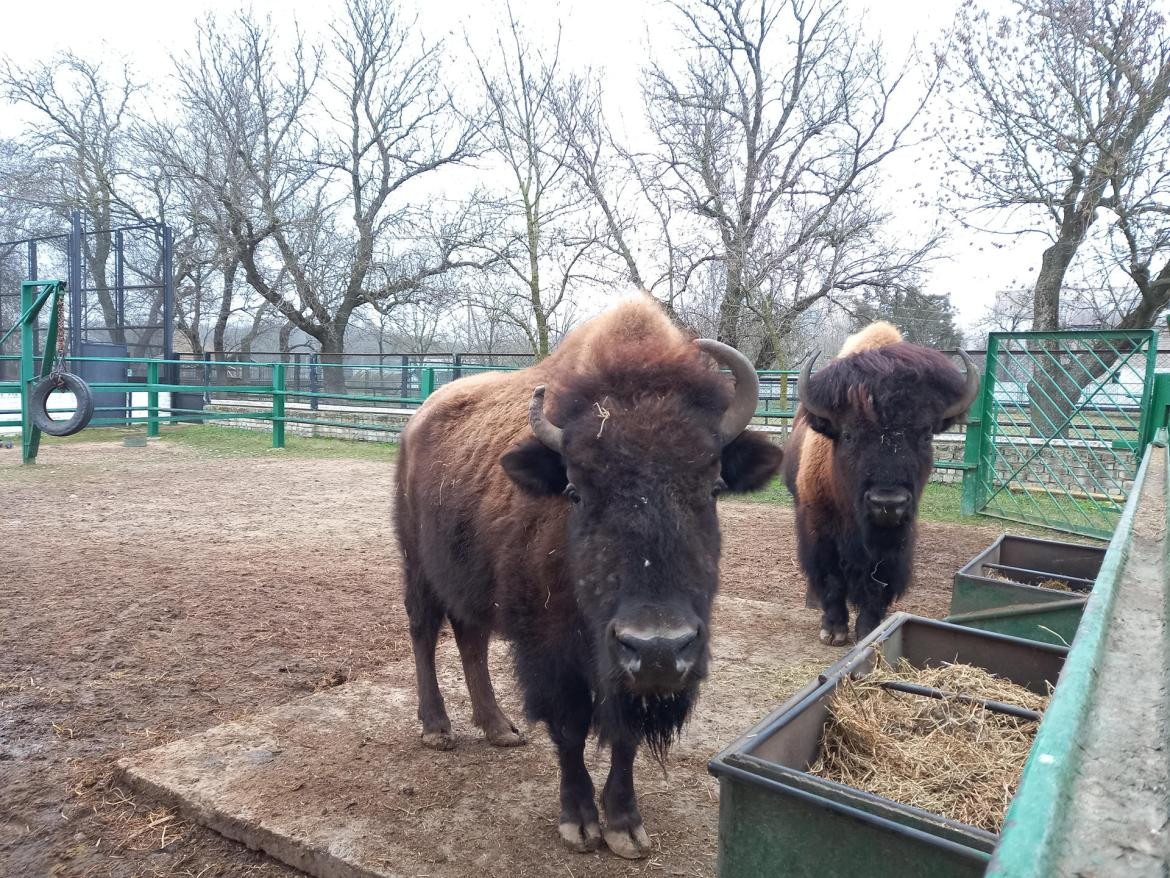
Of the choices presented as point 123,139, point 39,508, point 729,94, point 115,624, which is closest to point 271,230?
point 123,139

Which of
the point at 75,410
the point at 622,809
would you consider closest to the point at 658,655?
the point at 622,809

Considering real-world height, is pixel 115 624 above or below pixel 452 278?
below

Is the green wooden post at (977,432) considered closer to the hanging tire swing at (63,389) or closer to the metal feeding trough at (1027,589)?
the metal feeding trough at (1027,589)

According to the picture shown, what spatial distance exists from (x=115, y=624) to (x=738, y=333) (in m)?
12.9

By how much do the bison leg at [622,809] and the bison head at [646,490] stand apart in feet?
1.28

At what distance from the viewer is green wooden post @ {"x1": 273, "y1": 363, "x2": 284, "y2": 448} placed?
654 inches

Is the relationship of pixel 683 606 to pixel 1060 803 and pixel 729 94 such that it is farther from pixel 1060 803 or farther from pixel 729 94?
pixel 729 94

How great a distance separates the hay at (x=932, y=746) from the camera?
2.39 meters

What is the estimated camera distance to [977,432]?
10406mm

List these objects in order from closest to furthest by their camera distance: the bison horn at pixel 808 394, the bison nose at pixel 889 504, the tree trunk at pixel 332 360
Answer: the bison nose at pixel 889 504 < the bison horn at pixel 808 394 < the tree trunk at pixel 332 360

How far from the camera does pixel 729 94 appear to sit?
17.2 metres

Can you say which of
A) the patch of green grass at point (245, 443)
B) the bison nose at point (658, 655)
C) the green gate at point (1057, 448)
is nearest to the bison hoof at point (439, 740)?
the bison nose at point (658, 655)

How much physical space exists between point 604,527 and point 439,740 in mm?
1995

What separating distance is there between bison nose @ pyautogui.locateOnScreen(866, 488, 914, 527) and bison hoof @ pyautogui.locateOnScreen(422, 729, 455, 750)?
2.95 metres
